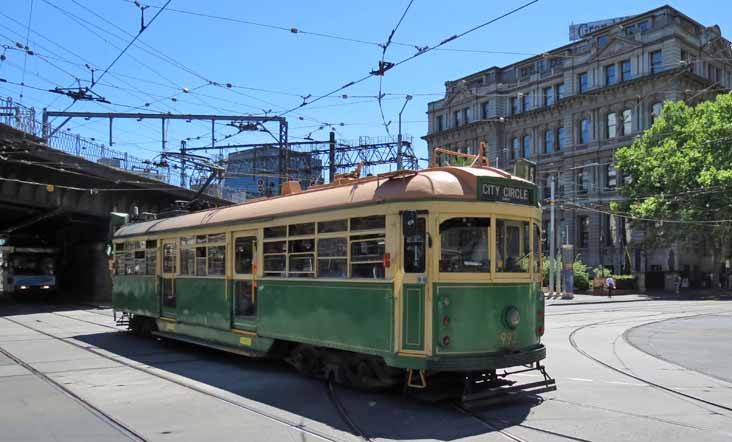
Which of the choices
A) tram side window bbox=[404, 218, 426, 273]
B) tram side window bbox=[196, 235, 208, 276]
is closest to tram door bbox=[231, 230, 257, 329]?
tram side window bbox=[196, 235, 208, 276]

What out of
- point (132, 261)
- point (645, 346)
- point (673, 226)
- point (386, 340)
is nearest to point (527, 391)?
point (386, 340)

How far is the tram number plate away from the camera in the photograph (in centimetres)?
804

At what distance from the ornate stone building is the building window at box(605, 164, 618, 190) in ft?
0.28

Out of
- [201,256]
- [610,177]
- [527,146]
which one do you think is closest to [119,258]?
[201,256]

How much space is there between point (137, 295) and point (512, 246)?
1002 centimetres

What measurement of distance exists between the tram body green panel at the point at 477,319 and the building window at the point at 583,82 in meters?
50.1

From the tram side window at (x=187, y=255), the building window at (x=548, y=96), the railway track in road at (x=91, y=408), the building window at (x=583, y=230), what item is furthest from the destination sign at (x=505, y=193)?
the building window at (x=548, y=96)

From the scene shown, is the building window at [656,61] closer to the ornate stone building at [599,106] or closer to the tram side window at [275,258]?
the ornate stone building at [599,106]

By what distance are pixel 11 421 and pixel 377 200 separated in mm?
4975

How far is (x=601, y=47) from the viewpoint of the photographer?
5266 centimetres

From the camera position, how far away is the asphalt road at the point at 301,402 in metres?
6.80

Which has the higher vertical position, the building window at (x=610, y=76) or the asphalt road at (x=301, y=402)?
the building window at (x=610, y=76)

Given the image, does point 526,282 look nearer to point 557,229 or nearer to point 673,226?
point 673,226

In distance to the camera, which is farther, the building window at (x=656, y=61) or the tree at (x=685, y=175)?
the building window at (x=656, y=61)
